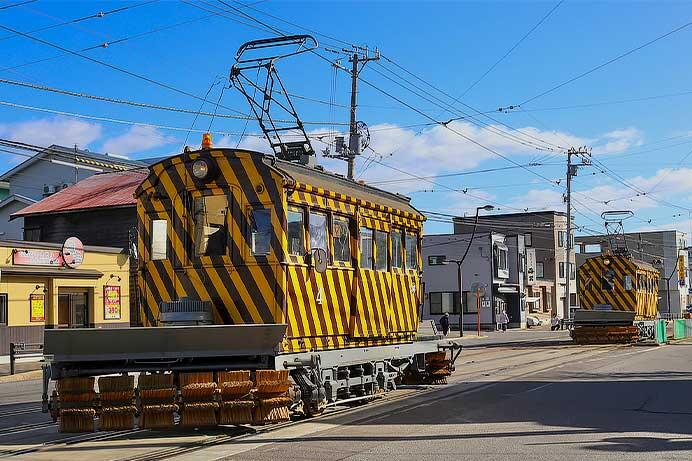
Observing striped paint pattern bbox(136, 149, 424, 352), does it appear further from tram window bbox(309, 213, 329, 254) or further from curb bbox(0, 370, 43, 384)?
curb bbox(0, 370, 43, 384)

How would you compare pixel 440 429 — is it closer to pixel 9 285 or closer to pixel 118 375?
pixel 118 375

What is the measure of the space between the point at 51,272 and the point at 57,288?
102 cm

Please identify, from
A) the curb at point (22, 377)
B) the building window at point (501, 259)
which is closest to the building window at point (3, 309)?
the curb at point (22, 377)

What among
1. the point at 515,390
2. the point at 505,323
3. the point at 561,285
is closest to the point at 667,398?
the point at 515,390

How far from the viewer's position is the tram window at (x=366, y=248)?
13.8m

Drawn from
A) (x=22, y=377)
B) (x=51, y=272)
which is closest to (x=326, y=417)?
(x=22, y=377)

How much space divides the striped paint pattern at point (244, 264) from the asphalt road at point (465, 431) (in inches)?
61.6

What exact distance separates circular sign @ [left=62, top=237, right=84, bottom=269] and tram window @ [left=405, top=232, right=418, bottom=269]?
18271 mm

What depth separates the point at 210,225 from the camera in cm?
1196

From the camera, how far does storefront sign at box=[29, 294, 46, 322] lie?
98.5 feet

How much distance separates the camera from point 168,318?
37.3 ft

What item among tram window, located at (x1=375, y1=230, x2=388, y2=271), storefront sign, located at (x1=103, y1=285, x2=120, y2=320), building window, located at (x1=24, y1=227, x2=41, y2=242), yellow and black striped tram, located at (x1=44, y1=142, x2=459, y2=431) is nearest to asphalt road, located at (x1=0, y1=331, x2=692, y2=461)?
yellow and black striped tram, located at (x1=44, y1=142, x2=459, y2=431)

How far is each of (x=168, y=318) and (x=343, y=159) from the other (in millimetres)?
24427

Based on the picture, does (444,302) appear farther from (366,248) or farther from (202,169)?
(202,169)
